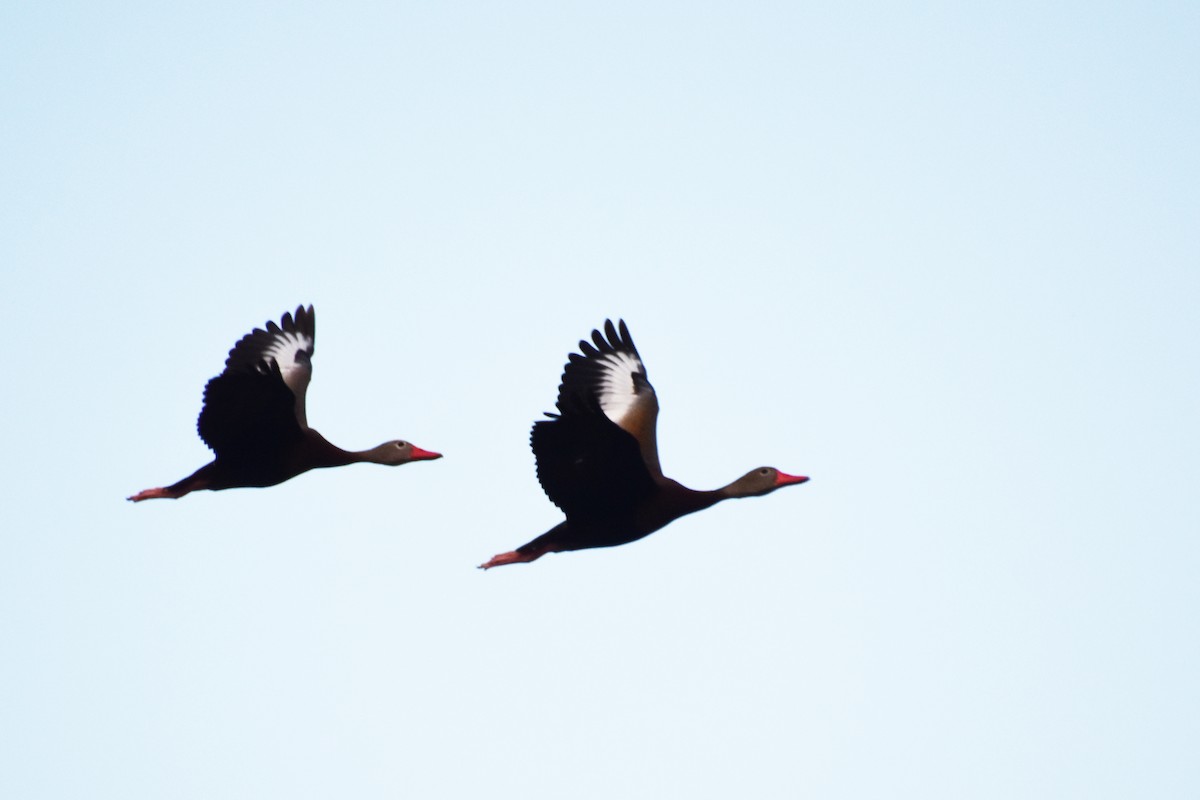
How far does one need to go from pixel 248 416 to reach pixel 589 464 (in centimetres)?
328

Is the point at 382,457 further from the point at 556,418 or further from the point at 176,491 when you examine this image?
the point at 556,418

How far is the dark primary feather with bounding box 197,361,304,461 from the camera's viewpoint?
52.3 feet

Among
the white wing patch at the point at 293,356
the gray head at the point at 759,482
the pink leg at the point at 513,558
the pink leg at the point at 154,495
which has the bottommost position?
the pink leg at the point at 513,558

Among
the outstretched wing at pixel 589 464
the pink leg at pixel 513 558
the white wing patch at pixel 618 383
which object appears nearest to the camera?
the outstretched wing at pixel 589 464

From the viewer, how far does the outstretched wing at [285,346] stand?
1886 centimetres

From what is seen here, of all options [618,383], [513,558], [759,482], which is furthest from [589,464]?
[618,383]

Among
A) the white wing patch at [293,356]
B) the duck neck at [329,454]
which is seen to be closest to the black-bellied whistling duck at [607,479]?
the duck neck at [329,454]

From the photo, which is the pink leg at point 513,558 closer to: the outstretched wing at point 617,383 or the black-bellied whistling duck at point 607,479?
the black-bellied whistling duck at point 607,479

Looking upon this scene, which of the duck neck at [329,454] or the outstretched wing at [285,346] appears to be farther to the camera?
the outstretched wing at [285,346]

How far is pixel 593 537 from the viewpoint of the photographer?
49.8 feet

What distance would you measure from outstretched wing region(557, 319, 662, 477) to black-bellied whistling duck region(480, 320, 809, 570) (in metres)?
0.01

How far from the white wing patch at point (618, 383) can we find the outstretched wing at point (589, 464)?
123cm

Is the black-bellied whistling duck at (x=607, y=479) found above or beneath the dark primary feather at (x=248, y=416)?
beneath

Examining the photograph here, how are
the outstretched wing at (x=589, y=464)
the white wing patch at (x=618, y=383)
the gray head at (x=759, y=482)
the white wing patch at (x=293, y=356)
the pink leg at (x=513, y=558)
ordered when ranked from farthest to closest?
the white wing patch at (x=293, y=356), the white wing patch at (x=618, y=383), the gray head at (x=759, y=482), the pink leg at (x=513, y=558), the outstretched wing at (x=589, y=464)
